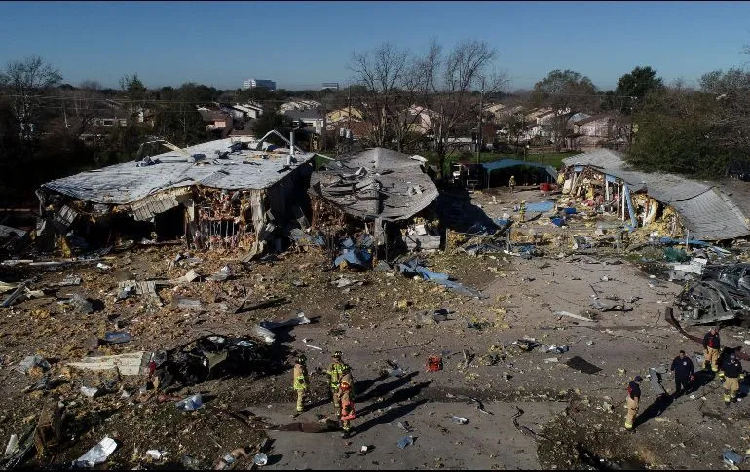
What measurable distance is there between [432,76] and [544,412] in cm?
3296

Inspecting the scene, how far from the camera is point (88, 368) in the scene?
10.3 meters

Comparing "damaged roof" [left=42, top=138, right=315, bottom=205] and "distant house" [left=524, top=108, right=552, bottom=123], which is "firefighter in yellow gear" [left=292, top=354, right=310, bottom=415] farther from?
"distant house" [left=524, top=108, right=552, bottom=123]

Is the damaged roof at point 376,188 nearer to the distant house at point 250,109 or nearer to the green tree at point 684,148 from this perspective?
the green tree at point 684,148

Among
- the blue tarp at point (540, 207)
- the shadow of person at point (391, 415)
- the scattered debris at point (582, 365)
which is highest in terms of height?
the blue tarp at point (540, 207)

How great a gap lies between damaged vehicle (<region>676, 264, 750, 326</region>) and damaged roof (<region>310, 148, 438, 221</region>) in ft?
26.8

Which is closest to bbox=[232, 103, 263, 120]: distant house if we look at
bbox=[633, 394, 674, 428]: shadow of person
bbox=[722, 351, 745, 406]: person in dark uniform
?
bbox=[633, 394, 674, 428]: shadow of person

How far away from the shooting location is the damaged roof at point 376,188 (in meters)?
18.1

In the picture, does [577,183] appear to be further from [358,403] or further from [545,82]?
[545,82]

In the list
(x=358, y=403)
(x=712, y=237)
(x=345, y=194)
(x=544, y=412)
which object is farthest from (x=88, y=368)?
(x=712, y=237)

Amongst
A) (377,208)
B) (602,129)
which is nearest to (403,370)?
(377,208)

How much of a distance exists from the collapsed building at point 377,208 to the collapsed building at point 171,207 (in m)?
1.49

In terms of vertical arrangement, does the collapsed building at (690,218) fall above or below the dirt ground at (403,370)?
above

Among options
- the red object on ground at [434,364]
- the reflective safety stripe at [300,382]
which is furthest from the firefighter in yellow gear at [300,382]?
the red object on ground at [434,364]

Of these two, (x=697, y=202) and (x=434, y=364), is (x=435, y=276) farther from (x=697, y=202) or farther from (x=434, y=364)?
(x=697, y=202)
